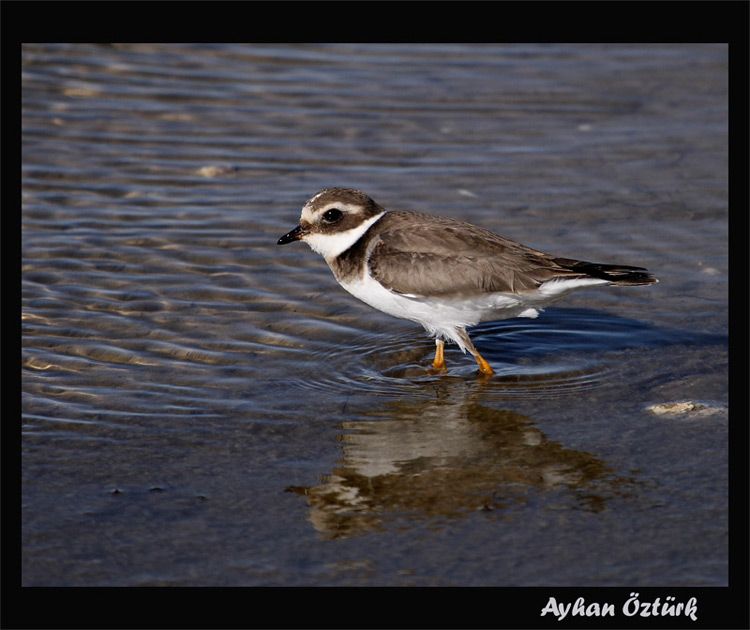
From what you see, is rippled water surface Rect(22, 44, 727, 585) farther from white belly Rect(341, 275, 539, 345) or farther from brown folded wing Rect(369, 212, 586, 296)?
brown folded wing Rect(369, 212, 586, 296)

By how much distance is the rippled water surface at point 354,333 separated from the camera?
6426 mm

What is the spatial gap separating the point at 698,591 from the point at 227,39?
11831 mm

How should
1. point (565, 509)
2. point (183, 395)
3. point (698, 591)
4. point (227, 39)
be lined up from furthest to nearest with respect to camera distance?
point (227, 39) → point (183, 395) → point (565, 509) → point (698, 591)

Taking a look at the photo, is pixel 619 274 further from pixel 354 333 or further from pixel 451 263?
pixel 354 333

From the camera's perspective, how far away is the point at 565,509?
6688 millimetres

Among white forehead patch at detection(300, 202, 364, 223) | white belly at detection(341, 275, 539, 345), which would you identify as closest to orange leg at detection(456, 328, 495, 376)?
white belly at detection(341, 275, 539, 345)

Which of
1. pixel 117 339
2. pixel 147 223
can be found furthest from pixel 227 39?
pixel 117 339

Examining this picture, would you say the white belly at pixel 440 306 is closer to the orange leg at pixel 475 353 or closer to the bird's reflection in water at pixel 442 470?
the orange leg at pixel 475 353

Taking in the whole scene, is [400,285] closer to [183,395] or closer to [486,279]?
[486,279]

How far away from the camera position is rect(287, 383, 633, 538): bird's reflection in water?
6.72 metres

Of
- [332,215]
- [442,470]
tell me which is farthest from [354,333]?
[442,470]

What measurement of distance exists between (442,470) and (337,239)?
255 centimetres

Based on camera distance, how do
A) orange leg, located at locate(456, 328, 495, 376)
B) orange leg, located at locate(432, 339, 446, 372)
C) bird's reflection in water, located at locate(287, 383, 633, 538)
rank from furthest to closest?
orange leg, located at locate(432, 339, 446, 372) < orange leg, located at locate(456, 328, 495, 376) < bird's reflection in water, located at locate(287, 383, 633, 538)

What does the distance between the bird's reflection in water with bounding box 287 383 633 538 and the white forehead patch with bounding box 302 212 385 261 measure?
1.49 m
